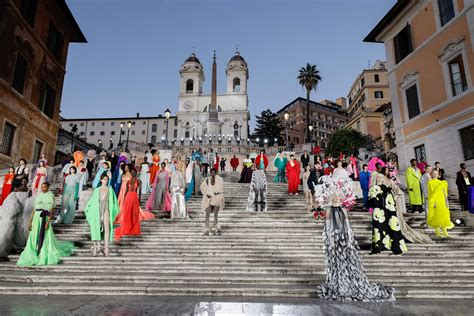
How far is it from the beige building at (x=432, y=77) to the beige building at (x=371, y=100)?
27.8 metres

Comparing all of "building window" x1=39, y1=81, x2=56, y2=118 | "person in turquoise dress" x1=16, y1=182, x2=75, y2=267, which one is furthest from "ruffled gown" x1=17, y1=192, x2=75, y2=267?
"building window" x1=39, y1=81, x2=56, y2=118

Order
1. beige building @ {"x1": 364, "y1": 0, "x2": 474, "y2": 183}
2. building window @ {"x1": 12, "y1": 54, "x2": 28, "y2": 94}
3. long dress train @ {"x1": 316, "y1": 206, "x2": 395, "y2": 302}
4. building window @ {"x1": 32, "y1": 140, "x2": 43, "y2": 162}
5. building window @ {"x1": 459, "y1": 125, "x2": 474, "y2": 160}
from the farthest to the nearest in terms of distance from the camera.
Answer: building window @ {"x1": 32, "y1": 140, "x2": 43, "y2": 162}
building window @ {"x1": 12, "y1": 54, "x2": 28, "y2": 94}
beige building @ {"x1": 364, "y1": 0, "x2": 474, "y2": 183}
building window @ {"x1": 459, "y1": 125, "x2": 474, "y2": 160}
long dress train @ {"x1": 316, "y1": 206, "x2": 395, "y2": 302}

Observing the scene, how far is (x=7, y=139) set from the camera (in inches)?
655

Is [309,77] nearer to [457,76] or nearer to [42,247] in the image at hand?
[457,76]

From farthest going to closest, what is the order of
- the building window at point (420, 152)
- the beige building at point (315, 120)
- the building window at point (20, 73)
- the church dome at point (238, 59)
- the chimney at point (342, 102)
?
1. the chimney at point (342, 102)
2. the beige building at point (315, 120)
3. the church dome at point (238, 59)
4. the building window at point (420, 152)
5. the building window at point (20, 73)

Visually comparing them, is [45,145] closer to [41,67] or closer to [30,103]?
[30,103]

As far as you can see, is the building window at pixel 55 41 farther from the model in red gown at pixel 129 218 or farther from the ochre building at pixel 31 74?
the model in red gown at pixel 129 218

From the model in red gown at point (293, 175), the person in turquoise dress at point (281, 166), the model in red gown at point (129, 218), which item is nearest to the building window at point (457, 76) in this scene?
the person in turquoise dress at point (281, 166)

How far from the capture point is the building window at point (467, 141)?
560 inches

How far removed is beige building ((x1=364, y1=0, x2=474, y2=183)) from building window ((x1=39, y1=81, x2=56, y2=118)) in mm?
25001

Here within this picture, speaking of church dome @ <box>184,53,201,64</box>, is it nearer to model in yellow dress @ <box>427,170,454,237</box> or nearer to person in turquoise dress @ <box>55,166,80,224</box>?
person in turquoise dress @ <box>55,166,80,224</box>

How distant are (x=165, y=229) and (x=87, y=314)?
5.02 metres

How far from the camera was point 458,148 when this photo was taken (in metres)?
14.9

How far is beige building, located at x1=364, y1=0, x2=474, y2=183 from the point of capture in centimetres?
1481
